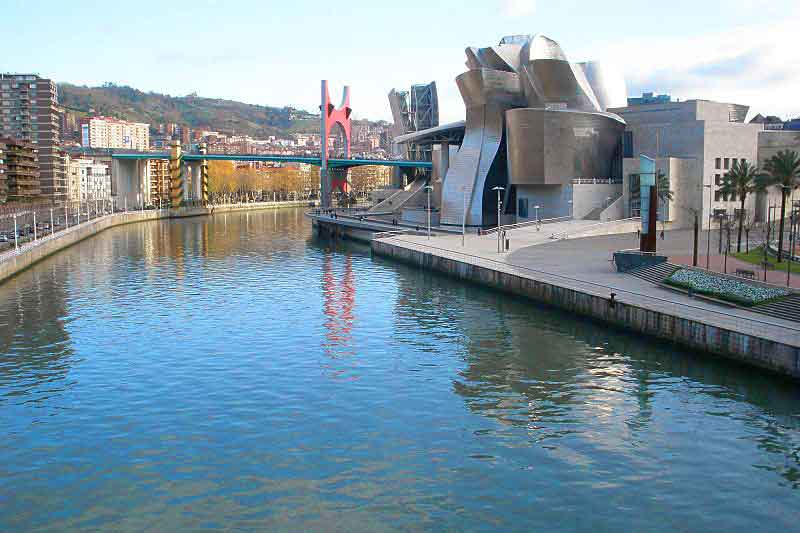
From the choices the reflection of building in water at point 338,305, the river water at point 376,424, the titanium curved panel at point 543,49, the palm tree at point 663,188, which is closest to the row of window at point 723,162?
the palm tree at point 663,188

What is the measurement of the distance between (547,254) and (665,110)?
25.4m

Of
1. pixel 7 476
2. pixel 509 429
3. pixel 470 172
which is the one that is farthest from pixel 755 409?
pixel 470 172

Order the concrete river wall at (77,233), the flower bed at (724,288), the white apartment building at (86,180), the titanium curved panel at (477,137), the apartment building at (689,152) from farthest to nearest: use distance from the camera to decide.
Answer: the white apartment building at (86,180) → the titanium curved panel at (477,137) → the apartment building at (689,152) → the concrete river wall at (77,233) → the flower bed at (724,288)

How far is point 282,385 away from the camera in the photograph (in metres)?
21.8

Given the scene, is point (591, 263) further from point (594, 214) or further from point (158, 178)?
point (158, 178)

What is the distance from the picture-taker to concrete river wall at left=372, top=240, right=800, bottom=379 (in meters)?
22.1

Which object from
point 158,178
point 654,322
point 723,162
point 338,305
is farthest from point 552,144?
point 158,178

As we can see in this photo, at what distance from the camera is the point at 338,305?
115ft

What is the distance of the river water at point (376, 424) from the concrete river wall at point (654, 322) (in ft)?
1.66

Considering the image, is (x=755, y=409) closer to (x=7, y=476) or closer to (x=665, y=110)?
(x=7, y=476)

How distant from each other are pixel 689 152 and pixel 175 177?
7995 centimetres

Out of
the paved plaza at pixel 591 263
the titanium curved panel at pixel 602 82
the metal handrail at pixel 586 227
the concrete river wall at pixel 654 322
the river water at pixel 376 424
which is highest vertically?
the titanium curved panel at pixel 602 82

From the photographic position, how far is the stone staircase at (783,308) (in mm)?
25141

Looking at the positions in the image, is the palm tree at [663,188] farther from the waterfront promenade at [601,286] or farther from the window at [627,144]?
the window at [627,144]
